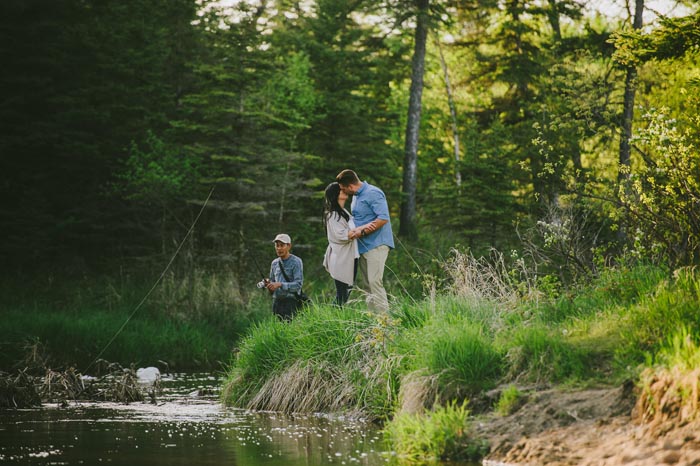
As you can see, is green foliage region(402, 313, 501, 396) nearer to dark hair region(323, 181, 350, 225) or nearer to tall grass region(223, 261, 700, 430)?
tall grass region(223, 261, 700, 430)

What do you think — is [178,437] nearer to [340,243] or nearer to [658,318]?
[340,243]

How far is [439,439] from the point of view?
6199mm

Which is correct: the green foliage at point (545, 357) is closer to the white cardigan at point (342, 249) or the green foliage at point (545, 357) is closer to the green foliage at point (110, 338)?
the white cardigan at point (342, 249)

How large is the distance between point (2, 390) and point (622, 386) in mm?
6229

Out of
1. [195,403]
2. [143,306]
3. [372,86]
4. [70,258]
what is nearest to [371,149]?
[372,86]

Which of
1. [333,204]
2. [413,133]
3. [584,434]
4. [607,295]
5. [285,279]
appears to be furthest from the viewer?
[413,133]

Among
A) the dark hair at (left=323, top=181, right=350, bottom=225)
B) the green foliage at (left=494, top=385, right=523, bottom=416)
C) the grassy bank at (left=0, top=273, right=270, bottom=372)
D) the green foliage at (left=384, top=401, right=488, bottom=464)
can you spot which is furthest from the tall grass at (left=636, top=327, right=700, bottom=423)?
the grassy bank at (left=0, top=273, right=270, bottom=372)

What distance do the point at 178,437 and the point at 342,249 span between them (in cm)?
314

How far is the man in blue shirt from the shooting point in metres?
9.91

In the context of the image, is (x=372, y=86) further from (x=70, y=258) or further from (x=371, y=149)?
(x=70, y=258)

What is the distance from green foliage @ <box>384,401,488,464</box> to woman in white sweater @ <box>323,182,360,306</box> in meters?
3.54

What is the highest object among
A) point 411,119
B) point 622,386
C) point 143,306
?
point 411,119

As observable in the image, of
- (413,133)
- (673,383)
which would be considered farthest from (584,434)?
(413,133)

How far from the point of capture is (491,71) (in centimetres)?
2859
